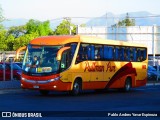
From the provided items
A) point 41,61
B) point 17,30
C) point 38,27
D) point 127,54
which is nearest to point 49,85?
point 41,61

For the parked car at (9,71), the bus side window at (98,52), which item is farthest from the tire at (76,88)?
the parked car at (9,71)

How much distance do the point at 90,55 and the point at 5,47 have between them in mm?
89633

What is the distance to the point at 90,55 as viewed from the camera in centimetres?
3016

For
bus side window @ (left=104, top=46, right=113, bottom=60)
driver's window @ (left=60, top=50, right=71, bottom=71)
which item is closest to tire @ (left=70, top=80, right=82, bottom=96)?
driver's window @ (left=60, top=50, right=71, bottom=71)

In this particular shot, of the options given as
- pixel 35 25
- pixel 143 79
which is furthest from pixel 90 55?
pixel 35 25

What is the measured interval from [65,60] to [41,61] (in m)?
1.21

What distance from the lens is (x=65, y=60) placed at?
28031 millimetres

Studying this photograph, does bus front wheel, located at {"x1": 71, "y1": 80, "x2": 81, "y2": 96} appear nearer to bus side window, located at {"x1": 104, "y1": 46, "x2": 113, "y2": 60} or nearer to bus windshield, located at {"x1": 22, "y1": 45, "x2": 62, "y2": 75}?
bus windshield, located at {"x1": 22, "y1": 45, "x2": 62, "y2": 75}

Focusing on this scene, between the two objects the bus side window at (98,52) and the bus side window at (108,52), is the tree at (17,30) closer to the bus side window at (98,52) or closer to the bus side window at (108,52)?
the bus side window at (108,52)

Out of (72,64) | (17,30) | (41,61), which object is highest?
(17,30)

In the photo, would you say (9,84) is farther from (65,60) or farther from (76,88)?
(65,60)

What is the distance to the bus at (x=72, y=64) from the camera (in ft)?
90.9

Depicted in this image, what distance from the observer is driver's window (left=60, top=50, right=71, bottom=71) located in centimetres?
2789

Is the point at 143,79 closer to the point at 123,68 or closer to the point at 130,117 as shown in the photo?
the point at 123,68
